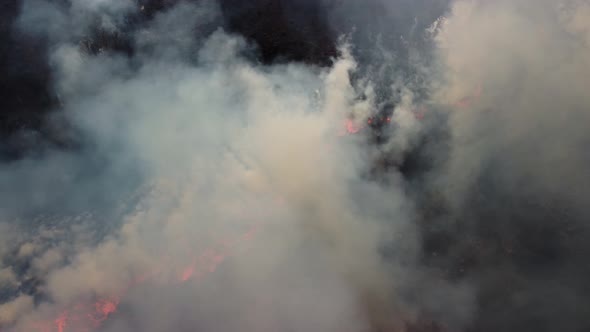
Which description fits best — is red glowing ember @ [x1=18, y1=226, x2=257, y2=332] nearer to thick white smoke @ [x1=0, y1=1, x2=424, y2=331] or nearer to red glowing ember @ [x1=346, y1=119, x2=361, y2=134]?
thick white smoke @ [x1=0, y1=1, x2=424, y2=331]

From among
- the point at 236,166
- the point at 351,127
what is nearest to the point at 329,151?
the point at 351,127

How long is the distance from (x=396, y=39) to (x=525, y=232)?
27.0 ft

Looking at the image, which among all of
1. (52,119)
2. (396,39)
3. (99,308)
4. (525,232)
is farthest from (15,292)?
(525,232)

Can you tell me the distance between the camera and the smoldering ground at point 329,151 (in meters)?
14.5

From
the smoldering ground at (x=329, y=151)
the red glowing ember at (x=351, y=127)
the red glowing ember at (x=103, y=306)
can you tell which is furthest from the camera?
the red glowing ember at (x=351, y=127)

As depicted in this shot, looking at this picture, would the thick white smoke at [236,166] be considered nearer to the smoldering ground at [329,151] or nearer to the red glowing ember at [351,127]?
the smoldering ground at [329,151]

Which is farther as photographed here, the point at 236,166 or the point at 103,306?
the point at 236,166

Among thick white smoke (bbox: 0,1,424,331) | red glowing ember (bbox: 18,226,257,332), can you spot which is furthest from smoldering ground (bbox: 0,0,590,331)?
red glowing ember (bbox: 18,226,257,332)

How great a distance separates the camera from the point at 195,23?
15.5 meters

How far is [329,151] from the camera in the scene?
51.7 feet

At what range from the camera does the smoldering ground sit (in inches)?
570

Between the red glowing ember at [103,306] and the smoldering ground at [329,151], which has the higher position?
the smoldering ground at [329,151]

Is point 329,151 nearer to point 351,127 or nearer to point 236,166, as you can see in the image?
point 351,127

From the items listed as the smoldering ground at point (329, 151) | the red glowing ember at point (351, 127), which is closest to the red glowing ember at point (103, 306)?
the smoldering ground at point (329, 151)
